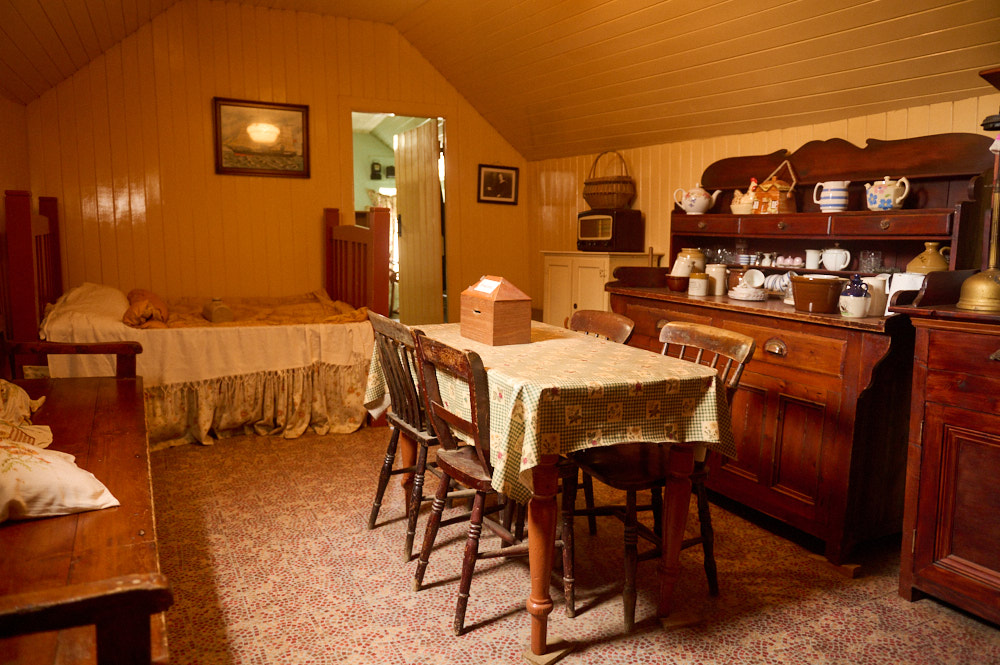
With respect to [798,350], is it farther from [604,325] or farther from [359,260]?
[359,260]

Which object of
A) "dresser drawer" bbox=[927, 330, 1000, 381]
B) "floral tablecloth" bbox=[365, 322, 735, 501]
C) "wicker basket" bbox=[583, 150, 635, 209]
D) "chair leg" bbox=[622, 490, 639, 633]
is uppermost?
"wicker basket" bbox=[583, 150, 635, 209]

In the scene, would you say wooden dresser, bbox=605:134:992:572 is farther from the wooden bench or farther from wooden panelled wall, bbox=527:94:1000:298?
the wooden bench

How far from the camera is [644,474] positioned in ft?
6.90

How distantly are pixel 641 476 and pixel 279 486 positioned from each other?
190 centimetres

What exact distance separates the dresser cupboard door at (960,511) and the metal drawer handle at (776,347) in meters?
0.59

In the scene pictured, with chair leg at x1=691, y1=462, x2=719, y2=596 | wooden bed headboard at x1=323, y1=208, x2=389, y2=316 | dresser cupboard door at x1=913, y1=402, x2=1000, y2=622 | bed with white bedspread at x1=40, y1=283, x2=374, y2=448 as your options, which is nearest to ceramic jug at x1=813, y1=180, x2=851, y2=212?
dresser cupboard door at x1=913, y1=402, x2=1000, y2=622

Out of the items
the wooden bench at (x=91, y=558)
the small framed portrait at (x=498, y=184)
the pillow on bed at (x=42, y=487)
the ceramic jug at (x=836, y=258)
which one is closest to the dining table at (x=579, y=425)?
the wooden bench at (x=91, y=558)

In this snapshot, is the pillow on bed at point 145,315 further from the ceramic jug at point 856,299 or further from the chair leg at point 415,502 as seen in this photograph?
the ceramic jug at point 856,299

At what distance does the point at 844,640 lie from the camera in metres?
2.05

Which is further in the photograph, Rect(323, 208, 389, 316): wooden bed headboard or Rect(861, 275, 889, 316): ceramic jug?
Rect(323, 208, 389, 316): wooden bed headboard

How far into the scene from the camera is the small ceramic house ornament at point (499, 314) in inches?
94.0

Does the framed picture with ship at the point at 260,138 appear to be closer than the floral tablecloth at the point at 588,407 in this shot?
No

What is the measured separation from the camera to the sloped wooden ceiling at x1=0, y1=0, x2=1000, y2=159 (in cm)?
275

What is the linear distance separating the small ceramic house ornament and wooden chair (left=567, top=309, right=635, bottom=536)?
16.7 inches
